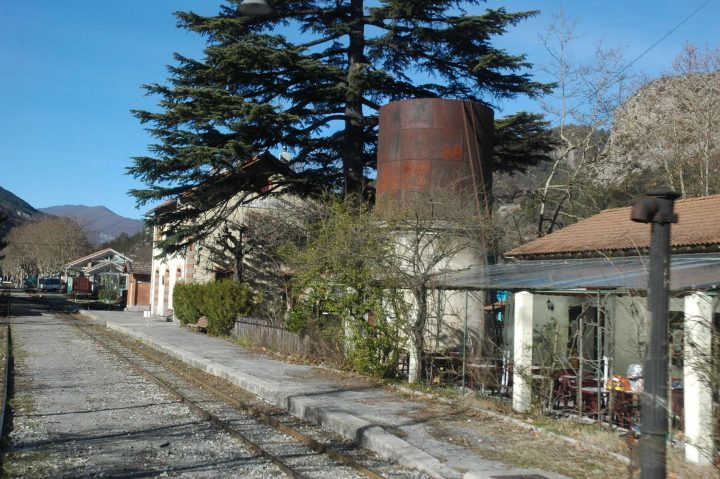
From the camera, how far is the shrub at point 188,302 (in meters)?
29.1

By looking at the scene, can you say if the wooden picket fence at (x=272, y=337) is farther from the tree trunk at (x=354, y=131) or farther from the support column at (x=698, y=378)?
the support column at (x=698, y=378)

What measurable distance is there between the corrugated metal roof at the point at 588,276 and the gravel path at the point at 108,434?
510 cm

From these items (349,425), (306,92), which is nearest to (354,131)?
(306,92)

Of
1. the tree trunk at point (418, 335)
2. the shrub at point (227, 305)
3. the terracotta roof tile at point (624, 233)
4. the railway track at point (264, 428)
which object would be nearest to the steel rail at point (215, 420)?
the railway track at point (264, 428)

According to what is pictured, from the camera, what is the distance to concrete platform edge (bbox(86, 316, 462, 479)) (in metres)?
8.15

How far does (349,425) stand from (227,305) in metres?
16.3

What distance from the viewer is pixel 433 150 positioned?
1931 centimetres

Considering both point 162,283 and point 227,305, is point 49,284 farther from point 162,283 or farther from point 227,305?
point 227,305

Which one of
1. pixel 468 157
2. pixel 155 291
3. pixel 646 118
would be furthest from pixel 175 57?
pixel 155 291

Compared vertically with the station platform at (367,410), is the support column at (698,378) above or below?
above

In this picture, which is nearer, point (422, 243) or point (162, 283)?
point (422, 243)

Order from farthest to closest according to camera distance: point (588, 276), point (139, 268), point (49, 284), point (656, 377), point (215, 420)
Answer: point (49, 284) < point (139, 268) < point (588, 276) < point (215, 420) < point (656, 377)

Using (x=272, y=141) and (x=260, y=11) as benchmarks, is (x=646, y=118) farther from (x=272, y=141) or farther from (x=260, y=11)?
(x=260, y=11)

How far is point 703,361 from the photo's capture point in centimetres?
713
